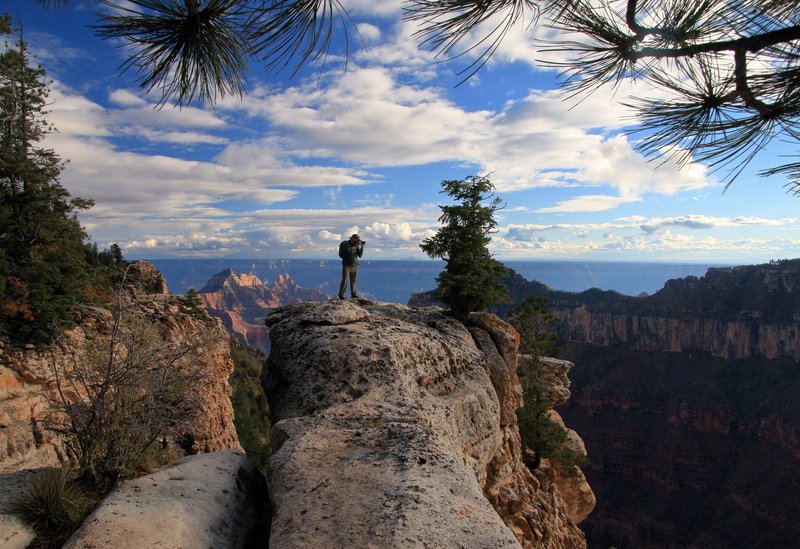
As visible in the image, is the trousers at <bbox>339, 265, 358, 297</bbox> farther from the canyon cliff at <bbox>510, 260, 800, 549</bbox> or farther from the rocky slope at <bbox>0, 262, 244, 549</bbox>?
the canyon cliff at <bbox>510, 260, 800, 549</bbox>

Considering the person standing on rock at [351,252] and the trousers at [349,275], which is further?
the trousers at [349,275]

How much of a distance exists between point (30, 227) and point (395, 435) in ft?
62.8

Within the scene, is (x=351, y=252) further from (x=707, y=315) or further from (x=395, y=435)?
(x=707, y=315)

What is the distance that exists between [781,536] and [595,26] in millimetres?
69319

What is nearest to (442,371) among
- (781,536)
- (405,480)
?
(405,480)

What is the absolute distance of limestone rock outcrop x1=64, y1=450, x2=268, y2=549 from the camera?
4621 mm

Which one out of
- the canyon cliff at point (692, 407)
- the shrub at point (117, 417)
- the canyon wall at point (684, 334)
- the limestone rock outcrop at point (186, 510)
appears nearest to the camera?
the limestone rock outcrop at point (186, 510)

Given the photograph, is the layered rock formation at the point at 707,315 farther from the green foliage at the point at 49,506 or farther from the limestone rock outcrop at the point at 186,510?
the green foliage at the point at 49,506

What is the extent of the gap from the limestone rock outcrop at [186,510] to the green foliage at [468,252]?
7.56m

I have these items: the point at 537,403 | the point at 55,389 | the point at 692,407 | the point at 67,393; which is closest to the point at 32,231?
the point at 55,389

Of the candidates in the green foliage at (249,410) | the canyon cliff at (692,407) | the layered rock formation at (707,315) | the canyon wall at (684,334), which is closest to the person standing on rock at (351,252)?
the green foliage at (249,410)

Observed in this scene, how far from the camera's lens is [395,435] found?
21.1 ft

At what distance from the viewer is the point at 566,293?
105812mm

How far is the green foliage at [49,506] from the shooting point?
16.4 feet
